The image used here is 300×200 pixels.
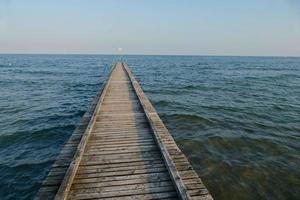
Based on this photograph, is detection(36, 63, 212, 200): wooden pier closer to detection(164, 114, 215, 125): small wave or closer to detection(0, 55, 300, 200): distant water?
detection(0, 55, 300, 200): distant water

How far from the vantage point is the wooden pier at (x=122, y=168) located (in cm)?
450

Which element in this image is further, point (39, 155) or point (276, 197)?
point (39, 155)

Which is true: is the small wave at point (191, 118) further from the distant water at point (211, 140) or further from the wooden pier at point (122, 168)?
the wooden pier at point (122, 168)

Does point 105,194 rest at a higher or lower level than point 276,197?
higher

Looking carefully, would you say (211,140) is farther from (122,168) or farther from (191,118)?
(122,168)

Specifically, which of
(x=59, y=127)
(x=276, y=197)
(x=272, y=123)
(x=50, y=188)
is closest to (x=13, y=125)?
(x=59, y=127)

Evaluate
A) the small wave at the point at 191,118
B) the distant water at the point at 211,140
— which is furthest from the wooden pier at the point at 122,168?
the small wave at the point at 191,118

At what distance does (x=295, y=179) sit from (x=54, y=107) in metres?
15.5

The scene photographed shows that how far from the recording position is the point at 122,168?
5.51 m

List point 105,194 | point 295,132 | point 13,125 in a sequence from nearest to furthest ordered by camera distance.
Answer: point 105,194
point 295,132
point 13,125

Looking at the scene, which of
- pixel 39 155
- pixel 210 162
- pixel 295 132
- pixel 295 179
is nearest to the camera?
pixel 295 179

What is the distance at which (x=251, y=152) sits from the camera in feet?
30.7

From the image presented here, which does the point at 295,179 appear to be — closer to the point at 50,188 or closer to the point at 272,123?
the point at 272,123

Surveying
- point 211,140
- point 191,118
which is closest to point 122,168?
point 211,140
